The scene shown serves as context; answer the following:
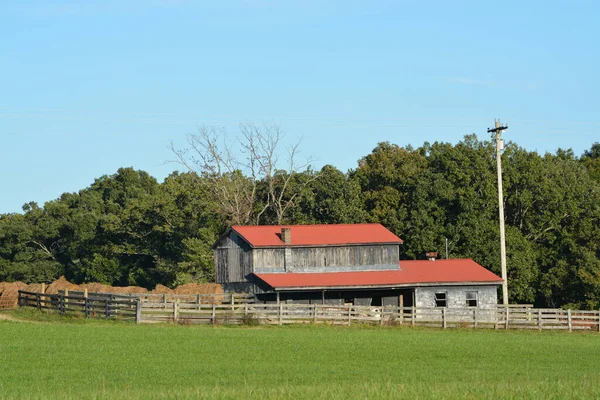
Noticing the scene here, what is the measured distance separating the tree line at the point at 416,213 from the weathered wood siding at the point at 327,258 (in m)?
13.5

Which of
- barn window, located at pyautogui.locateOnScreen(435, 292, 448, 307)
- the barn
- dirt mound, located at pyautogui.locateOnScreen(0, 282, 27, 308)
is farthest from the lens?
barn window, located at pyautogui.locateOnScreen(435, 292, 448, 307)

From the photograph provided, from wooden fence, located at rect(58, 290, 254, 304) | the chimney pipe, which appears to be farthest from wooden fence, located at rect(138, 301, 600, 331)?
the chimney pipe

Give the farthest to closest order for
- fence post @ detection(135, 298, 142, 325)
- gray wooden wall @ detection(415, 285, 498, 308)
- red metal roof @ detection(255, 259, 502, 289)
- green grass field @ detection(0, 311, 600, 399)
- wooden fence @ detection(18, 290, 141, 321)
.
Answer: gray wooden wall @ detection(415, 285, 498, 308), red metal roof @ detection(255, 259, 502, 289), wooden fence @ detection(18, 290, 141, 321), fence post @ detection(135, 298, 142, 325), green grass field @ detection(0, 311, 600, 399)

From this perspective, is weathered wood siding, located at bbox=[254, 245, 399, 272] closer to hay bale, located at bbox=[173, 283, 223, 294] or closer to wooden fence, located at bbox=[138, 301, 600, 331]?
wooden fence, located at bbox=[138, 301, 600, 331]

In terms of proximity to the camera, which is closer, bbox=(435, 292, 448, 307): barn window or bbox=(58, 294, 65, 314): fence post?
bbox=(58, 294, 65, 314): fence post

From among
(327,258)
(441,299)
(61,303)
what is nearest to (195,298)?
(61,303)

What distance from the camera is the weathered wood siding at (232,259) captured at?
52.5m

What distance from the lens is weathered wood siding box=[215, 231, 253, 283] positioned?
52.5 metres

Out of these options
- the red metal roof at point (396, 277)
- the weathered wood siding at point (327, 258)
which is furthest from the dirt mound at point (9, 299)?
the red metal roof at point (396, 277)

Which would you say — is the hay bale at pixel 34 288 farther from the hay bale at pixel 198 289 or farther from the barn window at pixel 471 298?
the barn window at pixel 471 298

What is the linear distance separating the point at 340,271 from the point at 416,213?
16.1m

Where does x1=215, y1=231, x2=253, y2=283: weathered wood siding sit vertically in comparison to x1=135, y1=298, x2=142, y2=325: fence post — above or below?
above

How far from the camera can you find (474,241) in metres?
65.5

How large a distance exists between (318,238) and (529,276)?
19466 millimetres
